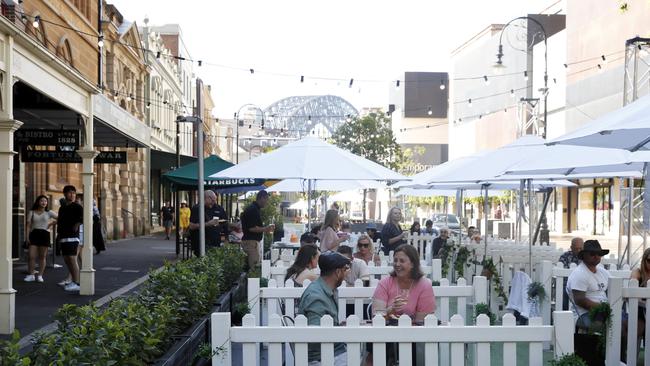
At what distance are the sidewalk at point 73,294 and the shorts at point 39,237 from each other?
0.73m

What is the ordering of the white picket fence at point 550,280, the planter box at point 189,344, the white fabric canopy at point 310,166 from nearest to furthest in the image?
the planter box at point 189,344 < the white picket fence at point 550,280 < the white fabric canopy at point 310,166

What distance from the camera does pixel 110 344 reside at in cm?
506

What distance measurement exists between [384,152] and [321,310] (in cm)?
5430

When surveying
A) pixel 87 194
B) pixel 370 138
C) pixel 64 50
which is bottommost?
pixel 87 194

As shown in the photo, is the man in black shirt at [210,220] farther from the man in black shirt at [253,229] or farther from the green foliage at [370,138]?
the green foliage at [370,138]

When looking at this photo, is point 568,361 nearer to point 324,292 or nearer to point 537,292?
point 324,292

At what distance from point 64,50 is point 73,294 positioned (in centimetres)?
1203

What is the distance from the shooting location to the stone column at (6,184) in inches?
383

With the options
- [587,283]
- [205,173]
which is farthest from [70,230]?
[587,283]

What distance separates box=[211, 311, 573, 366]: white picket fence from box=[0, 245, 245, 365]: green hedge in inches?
27.7

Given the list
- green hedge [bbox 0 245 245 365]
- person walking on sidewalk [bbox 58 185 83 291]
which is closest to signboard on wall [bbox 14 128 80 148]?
person walking on sidewalk [bbox 58 185 83 291]

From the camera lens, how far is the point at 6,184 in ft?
32.9

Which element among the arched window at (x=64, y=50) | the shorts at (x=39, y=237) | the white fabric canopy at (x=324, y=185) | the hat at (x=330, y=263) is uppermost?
the arched window at (x=64, y=50)

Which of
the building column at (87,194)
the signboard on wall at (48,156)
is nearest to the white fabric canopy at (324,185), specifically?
the signboard on wall at (48,156)
